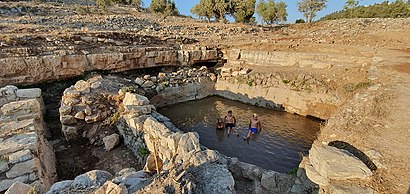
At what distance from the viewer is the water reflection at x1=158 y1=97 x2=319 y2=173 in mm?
7668

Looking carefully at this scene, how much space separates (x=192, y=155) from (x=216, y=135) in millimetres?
5388

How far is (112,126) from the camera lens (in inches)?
301

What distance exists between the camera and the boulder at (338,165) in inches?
147

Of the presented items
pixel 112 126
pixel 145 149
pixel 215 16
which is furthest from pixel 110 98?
pixel 215 16

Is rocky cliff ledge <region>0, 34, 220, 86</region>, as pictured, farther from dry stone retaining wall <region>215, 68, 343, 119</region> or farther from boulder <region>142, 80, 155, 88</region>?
dry stone retaining wall <region>215, 68, 343, 119</region>

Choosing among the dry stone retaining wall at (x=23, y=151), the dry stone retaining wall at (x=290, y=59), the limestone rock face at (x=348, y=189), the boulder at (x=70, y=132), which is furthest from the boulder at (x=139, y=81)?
the limestone rock face at (x=348, y=189)

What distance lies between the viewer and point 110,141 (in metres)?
6.98

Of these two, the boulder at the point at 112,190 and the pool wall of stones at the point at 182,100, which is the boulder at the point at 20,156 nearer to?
the pool wall of stones at the point at 182,100

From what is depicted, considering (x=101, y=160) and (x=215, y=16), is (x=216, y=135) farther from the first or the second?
(x=215, y=16)

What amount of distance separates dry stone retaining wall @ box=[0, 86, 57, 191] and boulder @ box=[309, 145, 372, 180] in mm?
5179

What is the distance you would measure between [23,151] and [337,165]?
6.06 m

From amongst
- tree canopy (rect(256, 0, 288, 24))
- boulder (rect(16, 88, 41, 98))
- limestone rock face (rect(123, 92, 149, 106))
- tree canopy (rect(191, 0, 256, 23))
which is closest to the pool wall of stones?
limestone rock face (rect(123, 92, 149, 106))

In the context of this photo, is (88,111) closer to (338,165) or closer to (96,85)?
(96,85)

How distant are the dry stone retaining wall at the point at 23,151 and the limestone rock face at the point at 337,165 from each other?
5.18 m
